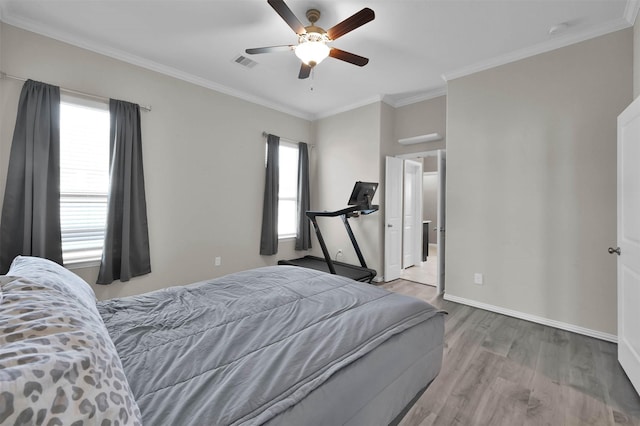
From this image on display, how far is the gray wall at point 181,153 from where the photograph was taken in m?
2.72

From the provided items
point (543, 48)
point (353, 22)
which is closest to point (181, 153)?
point (353, 22)

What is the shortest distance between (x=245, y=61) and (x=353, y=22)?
1.78m

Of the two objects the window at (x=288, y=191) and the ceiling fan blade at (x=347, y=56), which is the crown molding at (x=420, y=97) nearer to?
the window at (x=288, y=191)

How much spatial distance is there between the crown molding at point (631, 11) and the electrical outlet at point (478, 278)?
2.78 metres

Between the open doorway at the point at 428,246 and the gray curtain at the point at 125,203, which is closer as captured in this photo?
the gray curtain at the point at 125,203

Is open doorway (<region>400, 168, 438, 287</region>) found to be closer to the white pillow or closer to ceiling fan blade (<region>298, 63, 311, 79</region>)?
ceiling fan blade (<region>298, 63, 311, 79</region>)

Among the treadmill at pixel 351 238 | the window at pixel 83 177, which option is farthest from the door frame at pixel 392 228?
the window at pixel 83 177

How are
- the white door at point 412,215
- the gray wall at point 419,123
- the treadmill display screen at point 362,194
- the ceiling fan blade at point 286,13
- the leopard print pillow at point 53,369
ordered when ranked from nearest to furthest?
the leopard print pillow at point 53,369 < the ceiling fan blade at point 286,13 < the treadmill display screen at point 362,194 < the gray wall at point 419,123 < the white door at point 412,215

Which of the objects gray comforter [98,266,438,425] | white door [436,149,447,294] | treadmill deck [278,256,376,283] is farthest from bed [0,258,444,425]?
white door [436,149,447,294]

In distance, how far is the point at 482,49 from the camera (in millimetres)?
3023

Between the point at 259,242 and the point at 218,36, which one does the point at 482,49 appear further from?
the point at 259,242

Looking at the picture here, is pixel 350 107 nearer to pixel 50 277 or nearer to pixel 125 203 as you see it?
pixel 125 203

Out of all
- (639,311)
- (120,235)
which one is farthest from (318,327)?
(120,235)

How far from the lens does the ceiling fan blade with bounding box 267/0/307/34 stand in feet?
6.08
